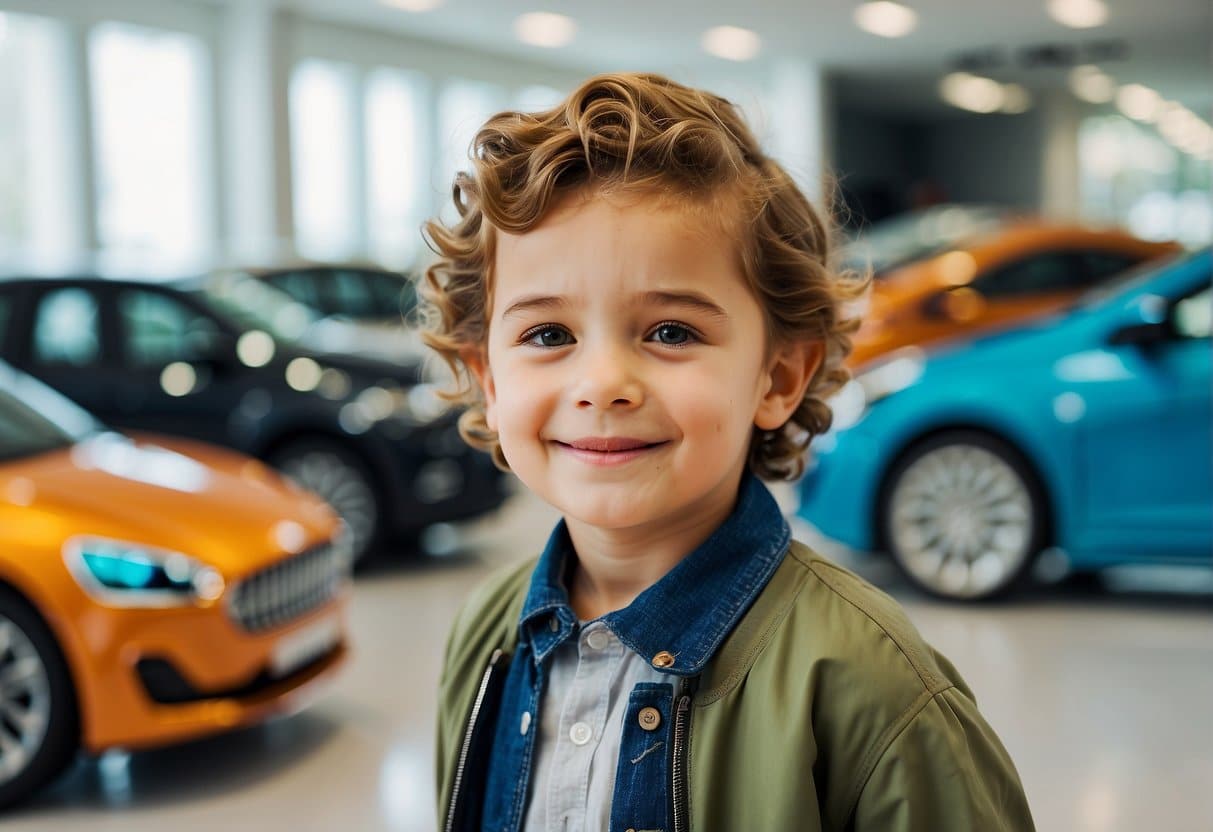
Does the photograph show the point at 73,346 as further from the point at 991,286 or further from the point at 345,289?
the point at 991,286

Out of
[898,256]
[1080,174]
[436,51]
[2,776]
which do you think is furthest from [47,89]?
[1080,174]

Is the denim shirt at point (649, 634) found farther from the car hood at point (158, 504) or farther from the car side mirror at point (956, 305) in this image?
the car side mirror at point (956, 305)

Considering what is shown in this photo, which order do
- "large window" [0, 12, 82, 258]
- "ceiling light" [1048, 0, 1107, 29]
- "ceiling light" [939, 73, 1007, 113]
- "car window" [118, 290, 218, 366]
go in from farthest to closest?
"ceiling light" [939, 73, 1007, 113] → "ceiling light" [1048, 0, 1107, 29] → "large window" [0, 12, 82, 258] → "car window" [118, 290, 218, 366]

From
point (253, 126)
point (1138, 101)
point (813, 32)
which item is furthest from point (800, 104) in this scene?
point (1138, 101)

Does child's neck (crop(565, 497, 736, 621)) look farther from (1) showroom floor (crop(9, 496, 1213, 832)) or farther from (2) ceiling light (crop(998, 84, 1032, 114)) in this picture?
(2) ceiling light (crop(998, 84, 1032, 114))

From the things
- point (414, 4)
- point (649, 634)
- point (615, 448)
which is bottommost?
point (649, 634)

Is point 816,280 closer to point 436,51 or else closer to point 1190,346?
point 1190,346

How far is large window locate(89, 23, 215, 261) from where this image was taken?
12.6 metres

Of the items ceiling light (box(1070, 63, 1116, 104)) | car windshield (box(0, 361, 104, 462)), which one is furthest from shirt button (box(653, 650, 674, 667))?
ceiling light (box(1070, 63, 1116, 104))

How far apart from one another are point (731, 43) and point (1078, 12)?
4490mm

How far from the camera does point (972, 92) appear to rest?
23359 millimetres

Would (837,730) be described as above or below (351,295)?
below

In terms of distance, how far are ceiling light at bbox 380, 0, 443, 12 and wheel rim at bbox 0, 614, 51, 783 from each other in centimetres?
1223

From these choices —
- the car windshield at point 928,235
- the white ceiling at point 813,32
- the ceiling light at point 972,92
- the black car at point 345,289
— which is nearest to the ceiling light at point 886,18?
the white ceiling at point 813,32
